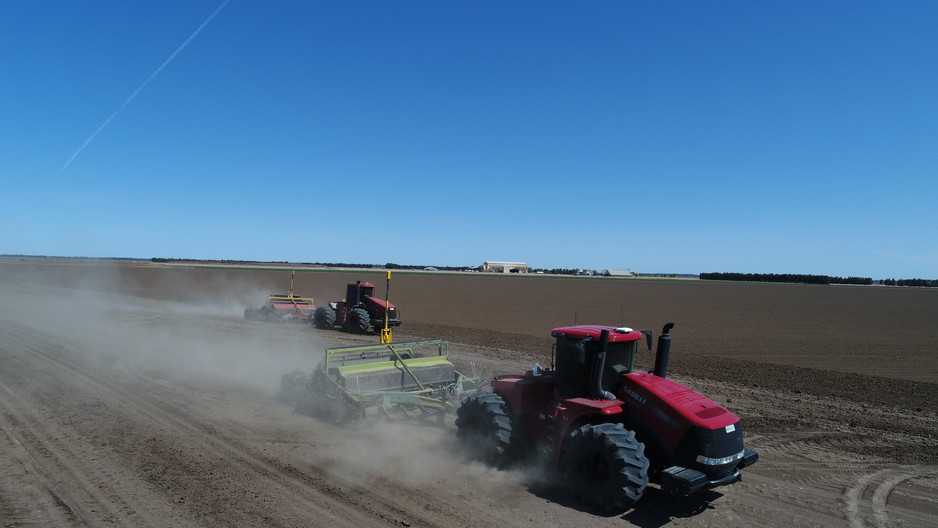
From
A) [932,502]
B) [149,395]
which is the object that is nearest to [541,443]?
[932,502]

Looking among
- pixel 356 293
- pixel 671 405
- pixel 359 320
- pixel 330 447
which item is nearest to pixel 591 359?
pixel 671 405

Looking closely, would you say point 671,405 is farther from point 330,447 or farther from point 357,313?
point 357,313

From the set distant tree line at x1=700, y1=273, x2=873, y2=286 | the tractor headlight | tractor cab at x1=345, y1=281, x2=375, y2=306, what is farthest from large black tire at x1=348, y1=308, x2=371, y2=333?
distant tree line at x1=700, y1=273, x2=873, y2=286

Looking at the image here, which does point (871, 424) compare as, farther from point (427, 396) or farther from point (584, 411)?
point (427, 396)

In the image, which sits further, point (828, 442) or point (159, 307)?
point (159, 307)

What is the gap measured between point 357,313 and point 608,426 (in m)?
16.7

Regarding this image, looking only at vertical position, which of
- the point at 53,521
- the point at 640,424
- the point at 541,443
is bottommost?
the point at 53,521

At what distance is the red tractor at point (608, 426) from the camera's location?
567 centimetres

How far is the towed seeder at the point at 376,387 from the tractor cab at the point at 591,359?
3.21 metres

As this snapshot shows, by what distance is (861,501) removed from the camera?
657 centimetres

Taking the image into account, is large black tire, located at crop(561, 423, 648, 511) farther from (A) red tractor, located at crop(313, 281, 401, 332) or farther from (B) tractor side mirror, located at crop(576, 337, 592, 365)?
(A) red tractor, located at crop(313, 281, 401, 332)

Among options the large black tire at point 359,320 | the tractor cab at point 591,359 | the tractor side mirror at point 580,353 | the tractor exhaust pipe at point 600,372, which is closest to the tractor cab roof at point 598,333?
the tractor cab at point 591,359

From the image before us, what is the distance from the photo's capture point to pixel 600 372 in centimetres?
634

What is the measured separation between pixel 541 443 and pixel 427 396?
327cm
